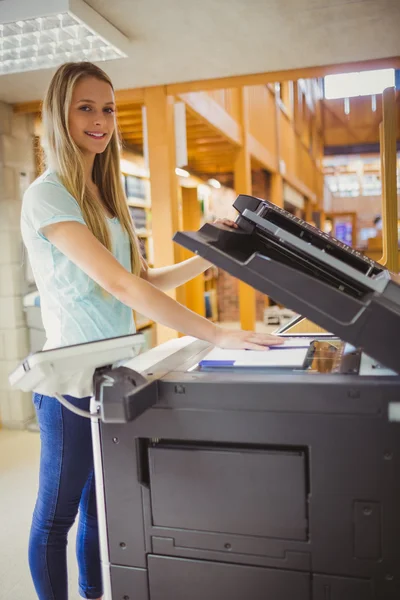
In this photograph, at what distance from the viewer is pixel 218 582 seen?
1039 millimetres

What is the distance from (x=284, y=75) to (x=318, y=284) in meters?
2.79

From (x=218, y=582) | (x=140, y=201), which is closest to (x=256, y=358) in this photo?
(x=218, y=582)

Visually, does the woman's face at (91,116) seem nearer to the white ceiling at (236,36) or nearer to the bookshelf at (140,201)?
the white ceiling at (236,36)

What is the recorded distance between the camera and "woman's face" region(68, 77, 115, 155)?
1.48 meters

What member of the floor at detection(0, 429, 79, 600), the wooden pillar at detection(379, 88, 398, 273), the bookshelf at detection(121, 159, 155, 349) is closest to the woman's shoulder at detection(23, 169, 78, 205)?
the floor at detection(0, 429, 79, 600)

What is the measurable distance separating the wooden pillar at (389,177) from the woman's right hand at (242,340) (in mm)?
2141

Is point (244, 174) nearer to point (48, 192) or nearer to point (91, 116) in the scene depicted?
point (91, 116)

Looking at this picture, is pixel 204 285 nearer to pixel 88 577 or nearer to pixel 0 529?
pixel 0 529

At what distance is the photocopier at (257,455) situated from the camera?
940 mm

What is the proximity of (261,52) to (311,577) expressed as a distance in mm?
2772

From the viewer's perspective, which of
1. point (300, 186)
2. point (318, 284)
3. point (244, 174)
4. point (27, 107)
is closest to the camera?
point (318, 284)

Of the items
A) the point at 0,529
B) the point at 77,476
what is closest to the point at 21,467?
the point at 0,529

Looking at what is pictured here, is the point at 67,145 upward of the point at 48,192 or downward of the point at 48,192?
upward

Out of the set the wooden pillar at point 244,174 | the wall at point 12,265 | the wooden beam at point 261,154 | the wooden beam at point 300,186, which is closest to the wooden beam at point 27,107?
the wall at point 12,265
